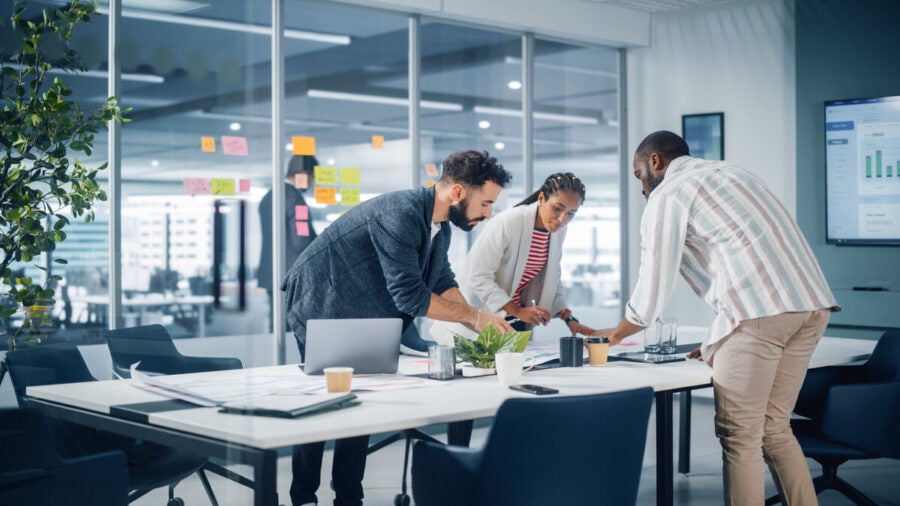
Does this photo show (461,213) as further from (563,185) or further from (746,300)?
(746,300)

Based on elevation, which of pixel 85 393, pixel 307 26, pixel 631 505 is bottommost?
pixel 631 505

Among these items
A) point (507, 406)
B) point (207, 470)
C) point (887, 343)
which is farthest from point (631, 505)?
point (887, 343)

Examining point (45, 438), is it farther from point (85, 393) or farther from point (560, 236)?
point (560, 236)

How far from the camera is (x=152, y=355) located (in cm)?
402

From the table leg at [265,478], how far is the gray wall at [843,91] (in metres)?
4.49

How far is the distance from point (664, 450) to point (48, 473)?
6.10 feet

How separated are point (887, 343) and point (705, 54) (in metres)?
3.54

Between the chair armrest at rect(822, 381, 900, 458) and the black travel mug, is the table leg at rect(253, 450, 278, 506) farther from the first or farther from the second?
the chair armrest at rect(822, 381, 900, 458)

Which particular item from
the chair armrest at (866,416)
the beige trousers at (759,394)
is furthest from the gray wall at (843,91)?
the beige trousers at (759,394)

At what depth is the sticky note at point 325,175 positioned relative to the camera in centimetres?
558

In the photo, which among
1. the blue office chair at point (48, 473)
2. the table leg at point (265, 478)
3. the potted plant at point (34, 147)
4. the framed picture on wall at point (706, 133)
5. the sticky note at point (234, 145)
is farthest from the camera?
the framed picture on wall at point (706, 133)

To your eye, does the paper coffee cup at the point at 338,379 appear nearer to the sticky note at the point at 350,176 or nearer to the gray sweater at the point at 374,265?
the gray sweater at the point at 374,265

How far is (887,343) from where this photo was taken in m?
3.72

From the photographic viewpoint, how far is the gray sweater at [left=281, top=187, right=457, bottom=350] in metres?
3.29
